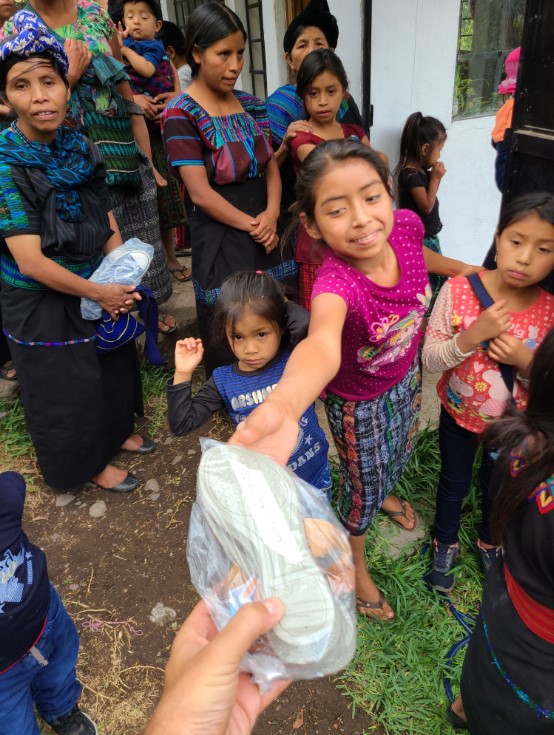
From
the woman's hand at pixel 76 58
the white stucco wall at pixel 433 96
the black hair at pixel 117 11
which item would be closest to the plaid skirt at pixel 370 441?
the woman's hand at pixel 76 58

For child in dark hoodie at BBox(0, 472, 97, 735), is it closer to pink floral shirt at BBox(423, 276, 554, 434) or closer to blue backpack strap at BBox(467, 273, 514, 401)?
pink floral shirt at BBox(423, 276, 554, 434)

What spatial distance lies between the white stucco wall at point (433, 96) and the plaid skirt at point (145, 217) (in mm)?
1678

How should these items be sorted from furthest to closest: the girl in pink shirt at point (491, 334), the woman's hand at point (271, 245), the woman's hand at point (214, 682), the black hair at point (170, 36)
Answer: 1. the black hair at point (170, 36)
2. the woman's hand at point (271, 245)
3. the girl in pink shirt at point (491, 334)
4. the woman's hand at point (214, 682)

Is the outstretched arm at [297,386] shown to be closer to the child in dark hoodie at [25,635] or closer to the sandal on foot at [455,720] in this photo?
the child in dark hoodie at [25,635]

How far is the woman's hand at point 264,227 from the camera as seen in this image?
2.74m

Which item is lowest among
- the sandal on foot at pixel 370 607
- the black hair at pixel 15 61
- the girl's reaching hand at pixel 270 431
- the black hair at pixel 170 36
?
the sandal on foot at pixel 370 607

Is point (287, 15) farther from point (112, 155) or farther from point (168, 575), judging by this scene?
point (168, 575)

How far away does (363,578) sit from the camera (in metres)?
2.08

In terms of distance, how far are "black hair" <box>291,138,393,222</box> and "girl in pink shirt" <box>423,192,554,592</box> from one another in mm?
420

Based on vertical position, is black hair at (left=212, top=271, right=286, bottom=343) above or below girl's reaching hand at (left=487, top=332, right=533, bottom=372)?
above

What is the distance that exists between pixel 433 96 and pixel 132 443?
3210mm

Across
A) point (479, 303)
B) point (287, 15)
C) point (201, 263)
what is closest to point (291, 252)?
point (201, 263)

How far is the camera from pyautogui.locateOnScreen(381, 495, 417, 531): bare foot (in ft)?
8.09

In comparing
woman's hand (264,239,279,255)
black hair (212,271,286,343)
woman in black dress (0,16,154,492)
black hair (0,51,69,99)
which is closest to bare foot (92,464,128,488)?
woman in black dress (0,16,154,492)
